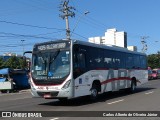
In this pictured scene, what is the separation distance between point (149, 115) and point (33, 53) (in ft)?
24.1

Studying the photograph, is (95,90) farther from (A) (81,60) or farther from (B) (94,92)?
(A) (81,60)

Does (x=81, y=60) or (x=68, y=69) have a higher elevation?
(x=81, y=60)

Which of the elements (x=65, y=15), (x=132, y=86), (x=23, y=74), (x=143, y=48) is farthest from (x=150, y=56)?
(x=132, y=86)

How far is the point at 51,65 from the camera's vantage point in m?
16.6

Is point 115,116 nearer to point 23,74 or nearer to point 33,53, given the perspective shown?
point 33,53

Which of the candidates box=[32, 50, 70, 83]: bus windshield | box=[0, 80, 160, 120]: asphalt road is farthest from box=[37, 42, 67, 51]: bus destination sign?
box=[0, 80, 160, 120]: asphalt road

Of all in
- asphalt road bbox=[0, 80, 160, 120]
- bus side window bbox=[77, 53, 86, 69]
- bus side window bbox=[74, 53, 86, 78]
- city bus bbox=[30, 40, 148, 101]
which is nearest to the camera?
asphalt road bbox=[0, 80, 160, 120]

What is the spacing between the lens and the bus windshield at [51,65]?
16391 mm

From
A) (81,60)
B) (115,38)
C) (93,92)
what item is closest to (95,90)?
(93,92)

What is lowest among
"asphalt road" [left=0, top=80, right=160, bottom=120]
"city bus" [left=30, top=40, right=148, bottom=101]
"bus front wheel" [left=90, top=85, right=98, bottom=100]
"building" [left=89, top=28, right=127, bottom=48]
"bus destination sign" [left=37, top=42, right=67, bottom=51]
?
"asphalt road" [left=0, top=80, right=160, bottom=120]

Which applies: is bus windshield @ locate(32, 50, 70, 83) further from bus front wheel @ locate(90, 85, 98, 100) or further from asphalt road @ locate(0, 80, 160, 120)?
bus front wheel @ locate(90, 85, 98, 100)

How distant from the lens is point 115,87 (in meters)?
21.7

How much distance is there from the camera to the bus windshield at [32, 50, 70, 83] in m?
16.4

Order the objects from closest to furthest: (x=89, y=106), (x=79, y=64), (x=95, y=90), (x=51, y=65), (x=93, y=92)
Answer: (x=89, y=106) < (x=51, y=65) < (x=79, y=64) < (x=93, y=92) < (x=95, y=90)
